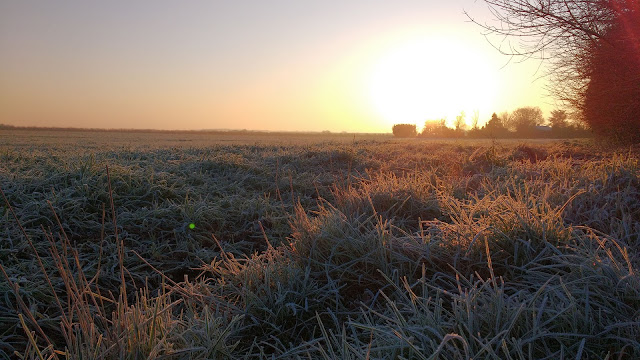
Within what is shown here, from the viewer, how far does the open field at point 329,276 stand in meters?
1.42

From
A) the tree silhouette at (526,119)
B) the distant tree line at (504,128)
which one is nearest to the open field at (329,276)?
the distant tree line at (504,128)

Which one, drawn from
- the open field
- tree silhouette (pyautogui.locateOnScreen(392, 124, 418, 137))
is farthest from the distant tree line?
the open field

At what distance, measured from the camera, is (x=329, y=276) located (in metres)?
2.21

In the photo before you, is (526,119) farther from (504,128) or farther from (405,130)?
(405,130)

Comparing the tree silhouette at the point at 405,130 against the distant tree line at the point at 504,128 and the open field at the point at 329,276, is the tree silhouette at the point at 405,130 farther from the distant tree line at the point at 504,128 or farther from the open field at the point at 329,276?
the open field at the point at 329,276

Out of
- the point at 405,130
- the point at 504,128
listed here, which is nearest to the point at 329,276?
the point at 504,128

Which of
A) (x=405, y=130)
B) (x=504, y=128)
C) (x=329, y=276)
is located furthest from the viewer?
(x=405, y=130)

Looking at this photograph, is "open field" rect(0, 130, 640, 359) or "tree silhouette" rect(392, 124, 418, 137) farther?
"tree silhouette" rect(392, 124, 418, 137)

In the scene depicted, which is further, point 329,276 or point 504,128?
point 504,128

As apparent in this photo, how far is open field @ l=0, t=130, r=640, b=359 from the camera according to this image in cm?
142

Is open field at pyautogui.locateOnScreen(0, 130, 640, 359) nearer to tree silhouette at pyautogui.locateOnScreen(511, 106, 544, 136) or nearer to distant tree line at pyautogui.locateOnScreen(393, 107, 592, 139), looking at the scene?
distant tree line at pyautogui.locateOnScreen(393, 107, 592, 139)

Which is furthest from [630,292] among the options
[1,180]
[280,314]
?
[1,180]

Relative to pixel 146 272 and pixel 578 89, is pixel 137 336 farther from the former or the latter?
pixel 578 89

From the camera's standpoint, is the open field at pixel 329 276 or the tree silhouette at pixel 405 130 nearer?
the open field at pixel 329 276
